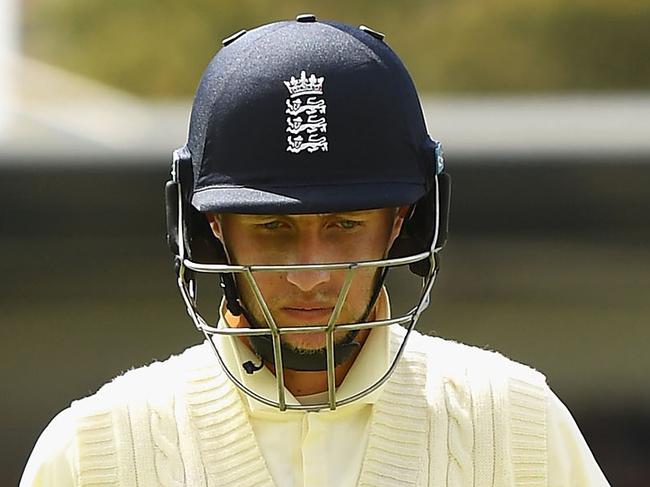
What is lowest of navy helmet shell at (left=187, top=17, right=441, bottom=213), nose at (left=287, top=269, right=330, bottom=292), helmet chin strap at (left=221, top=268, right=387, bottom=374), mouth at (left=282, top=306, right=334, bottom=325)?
helmet chin strap at (left=221, top=268, right=387, bottom=374)

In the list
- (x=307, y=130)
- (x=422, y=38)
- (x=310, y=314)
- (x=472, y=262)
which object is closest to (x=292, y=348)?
(x=310, y=314)

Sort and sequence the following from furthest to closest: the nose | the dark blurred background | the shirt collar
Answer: the dark blurred background < the shirt collar < the nose

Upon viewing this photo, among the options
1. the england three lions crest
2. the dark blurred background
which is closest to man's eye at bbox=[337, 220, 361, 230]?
the england three lions crest

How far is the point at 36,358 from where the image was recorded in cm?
493

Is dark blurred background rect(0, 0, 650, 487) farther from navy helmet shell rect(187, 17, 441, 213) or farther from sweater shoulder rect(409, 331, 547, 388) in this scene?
navy helmet shell rect(187, 17, 441, 213)

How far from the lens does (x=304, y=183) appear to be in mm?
2201

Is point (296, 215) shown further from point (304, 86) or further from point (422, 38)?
point (422, 38)


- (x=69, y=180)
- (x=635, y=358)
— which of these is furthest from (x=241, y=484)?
(x=635, y=358)

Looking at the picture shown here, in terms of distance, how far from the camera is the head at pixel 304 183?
85.8 inches

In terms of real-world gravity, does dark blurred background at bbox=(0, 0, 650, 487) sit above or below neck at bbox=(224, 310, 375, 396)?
below

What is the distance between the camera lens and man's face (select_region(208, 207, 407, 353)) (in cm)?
218

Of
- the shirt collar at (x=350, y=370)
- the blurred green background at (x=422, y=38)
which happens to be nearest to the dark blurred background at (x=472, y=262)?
the blurred green background at (x=422, y=38)

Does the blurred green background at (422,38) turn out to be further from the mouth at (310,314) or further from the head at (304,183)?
the mouth at (310,314)

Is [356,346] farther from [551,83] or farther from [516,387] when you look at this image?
[551,83]
